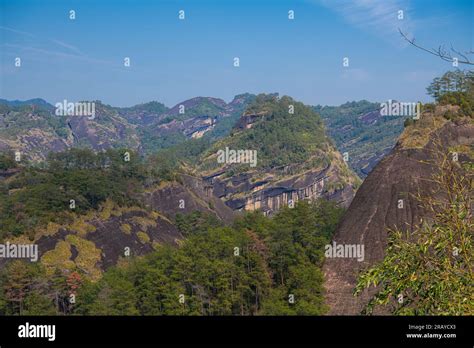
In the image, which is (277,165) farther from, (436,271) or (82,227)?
(436,271)

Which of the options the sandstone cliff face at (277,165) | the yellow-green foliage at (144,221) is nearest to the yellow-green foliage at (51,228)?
the yellow-green foliage at (144,221)

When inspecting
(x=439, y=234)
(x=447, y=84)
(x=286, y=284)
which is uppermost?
(x=447, y=84)

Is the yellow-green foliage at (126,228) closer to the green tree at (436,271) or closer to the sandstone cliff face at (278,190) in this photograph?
the green tree at (436,271)


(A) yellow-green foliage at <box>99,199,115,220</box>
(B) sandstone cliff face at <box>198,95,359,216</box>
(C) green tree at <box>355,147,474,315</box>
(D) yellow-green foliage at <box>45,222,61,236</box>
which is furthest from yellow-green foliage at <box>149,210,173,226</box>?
(C) green tree at <box>355,147,474,315</box>
